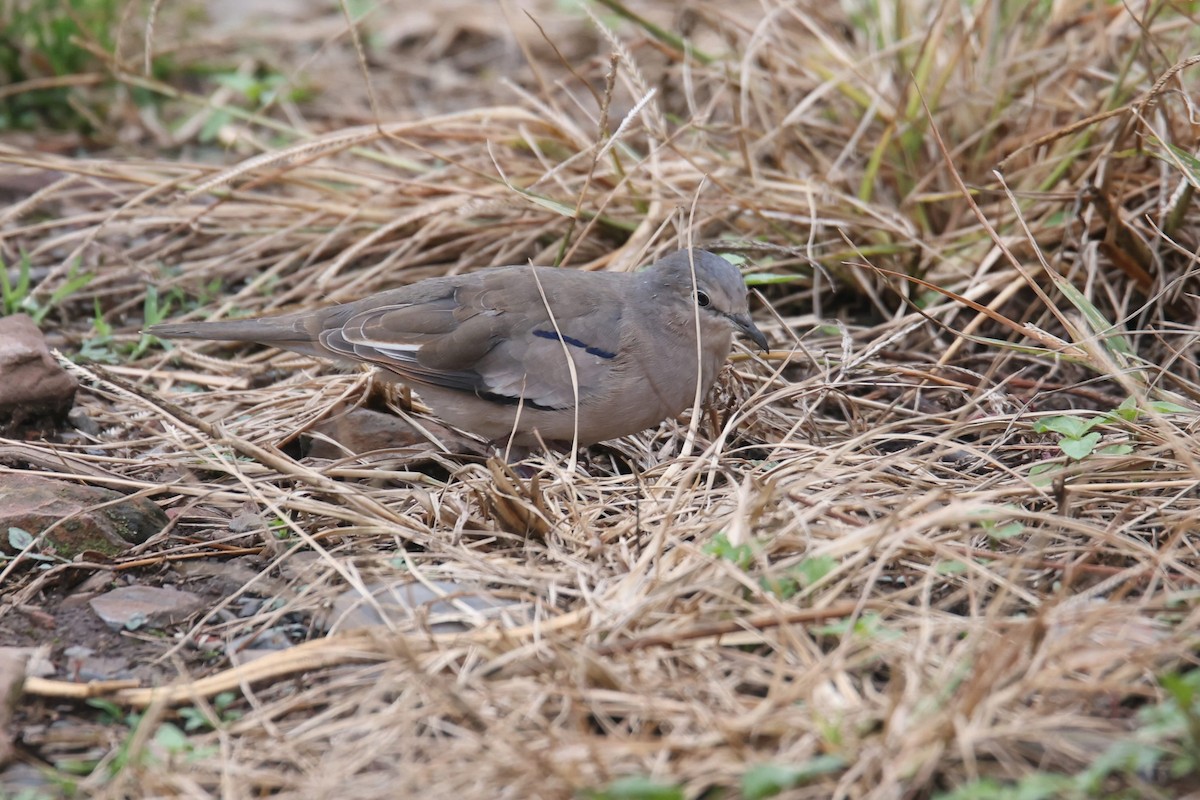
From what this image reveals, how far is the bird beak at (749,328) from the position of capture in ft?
13.0

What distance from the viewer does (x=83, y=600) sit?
335 centimetres

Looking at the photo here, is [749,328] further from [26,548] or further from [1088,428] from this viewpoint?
[26,548]

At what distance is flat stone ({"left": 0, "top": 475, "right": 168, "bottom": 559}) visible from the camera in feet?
11.4

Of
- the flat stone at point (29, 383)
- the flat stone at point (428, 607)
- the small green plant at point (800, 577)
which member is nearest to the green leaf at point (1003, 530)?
the small green plant at point (800, 577)

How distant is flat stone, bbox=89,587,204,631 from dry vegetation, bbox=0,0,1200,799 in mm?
131

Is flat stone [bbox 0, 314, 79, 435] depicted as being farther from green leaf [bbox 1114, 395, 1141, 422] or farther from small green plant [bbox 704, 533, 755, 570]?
A: green leaf [bbox 1114, 395, 1141, 422]

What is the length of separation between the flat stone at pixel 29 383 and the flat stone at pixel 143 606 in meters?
1.13

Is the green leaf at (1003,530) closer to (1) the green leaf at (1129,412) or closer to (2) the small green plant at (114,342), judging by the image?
(1) the green leaf at (1129,412)

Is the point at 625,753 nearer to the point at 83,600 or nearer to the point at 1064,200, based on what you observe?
the point at 83,600

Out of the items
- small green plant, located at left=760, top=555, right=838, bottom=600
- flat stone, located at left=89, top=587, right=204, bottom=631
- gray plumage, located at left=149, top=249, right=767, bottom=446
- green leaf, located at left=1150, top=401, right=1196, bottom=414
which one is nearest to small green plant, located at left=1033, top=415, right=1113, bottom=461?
green leaf, located at left=1150, top=401, right=1196, bottom=414

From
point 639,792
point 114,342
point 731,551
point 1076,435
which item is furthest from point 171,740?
point 114,342

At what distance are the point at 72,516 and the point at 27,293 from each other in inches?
79.8

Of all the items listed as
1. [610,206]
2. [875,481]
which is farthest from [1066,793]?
[610,206]

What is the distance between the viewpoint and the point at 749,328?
403 cm
